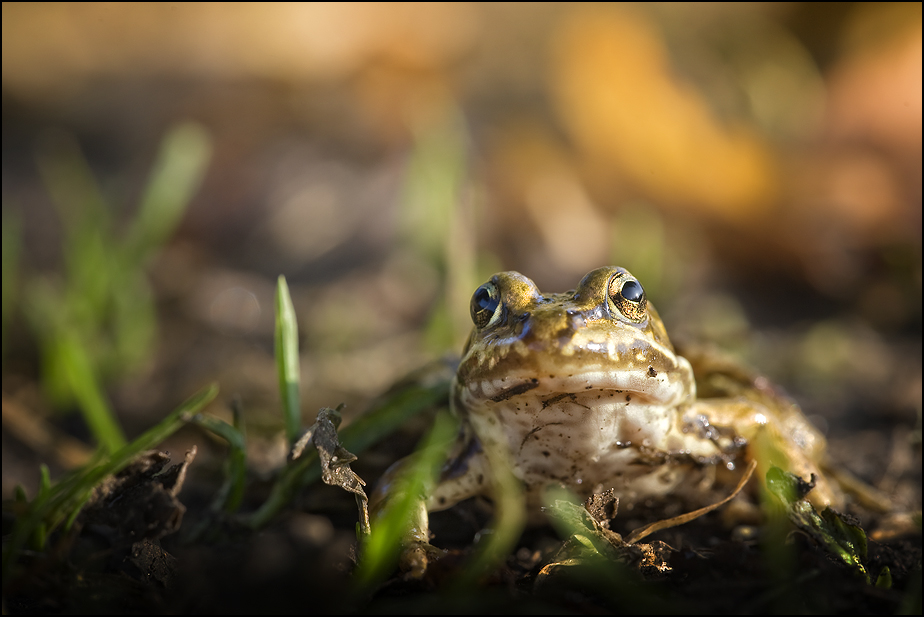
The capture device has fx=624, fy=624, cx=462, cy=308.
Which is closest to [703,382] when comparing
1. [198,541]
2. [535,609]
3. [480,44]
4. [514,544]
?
[514,544]

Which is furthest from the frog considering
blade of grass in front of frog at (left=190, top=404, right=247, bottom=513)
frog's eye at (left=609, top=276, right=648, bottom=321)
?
blade of grass in front of frog at (left=190, top=404, right=247, bottom=513)

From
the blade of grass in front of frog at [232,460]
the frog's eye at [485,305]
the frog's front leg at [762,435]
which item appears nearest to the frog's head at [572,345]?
the frog's eye at [485,305]

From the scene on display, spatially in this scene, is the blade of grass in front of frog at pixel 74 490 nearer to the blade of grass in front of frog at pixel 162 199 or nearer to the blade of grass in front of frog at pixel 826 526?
the blade of grass in front of frog at pixel 826 526

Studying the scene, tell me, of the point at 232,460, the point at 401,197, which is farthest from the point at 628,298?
the point at 401,197

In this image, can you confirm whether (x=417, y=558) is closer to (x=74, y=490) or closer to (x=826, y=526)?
(x=74, y=490)

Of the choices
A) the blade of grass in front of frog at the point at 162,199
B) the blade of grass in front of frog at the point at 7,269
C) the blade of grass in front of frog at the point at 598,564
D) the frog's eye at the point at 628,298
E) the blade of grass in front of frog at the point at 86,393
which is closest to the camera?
the blade of grass in front of frog at the point at 598,564

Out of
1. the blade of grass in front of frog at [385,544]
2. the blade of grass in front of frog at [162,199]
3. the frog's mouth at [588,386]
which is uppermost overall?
the blade of grass in front of frog at [162,199]
